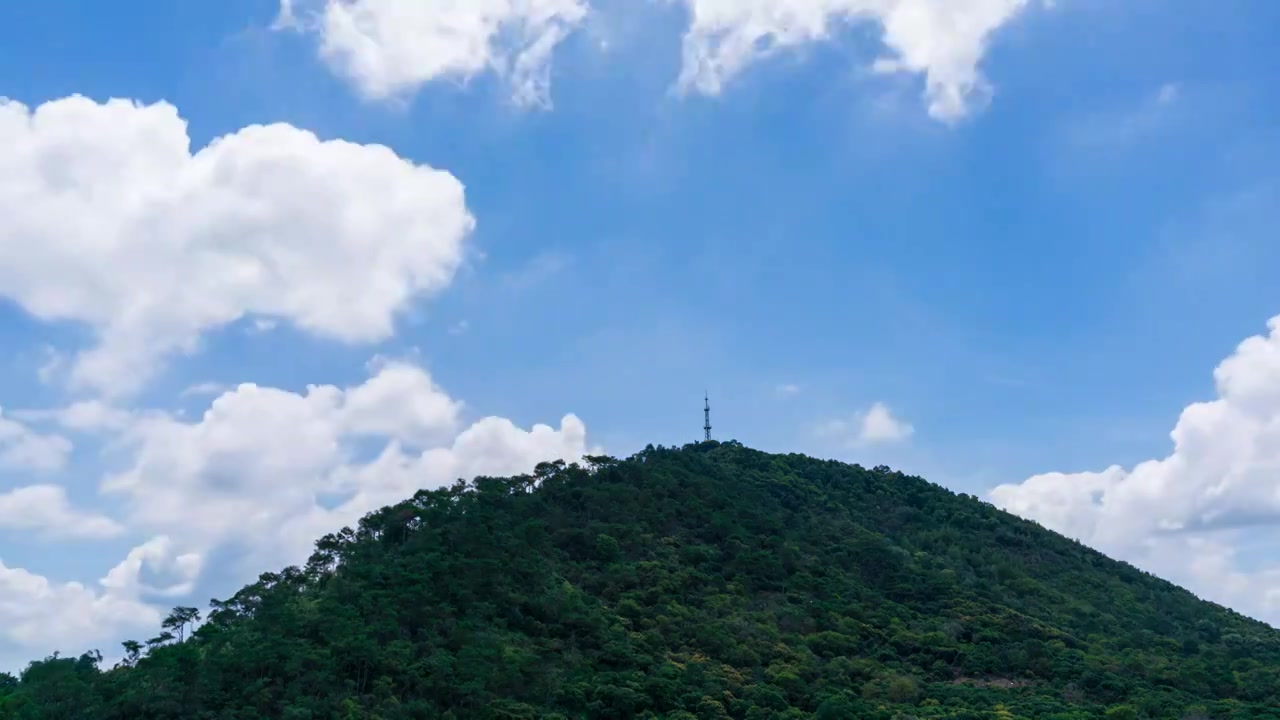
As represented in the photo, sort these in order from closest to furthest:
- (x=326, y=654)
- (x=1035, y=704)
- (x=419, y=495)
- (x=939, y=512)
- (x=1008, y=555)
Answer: (x=326, y=654)
(x=1035, y=704)
(x=419, y=495)
(x=1008, y=555)
(x=939, y=512)

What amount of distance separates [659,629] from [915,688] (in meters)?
15.4

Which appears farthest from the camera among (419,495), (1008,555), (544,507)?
(1008,555)

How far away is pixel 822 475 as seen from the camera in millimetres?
105250

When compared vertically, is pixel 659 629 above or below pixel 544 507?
below

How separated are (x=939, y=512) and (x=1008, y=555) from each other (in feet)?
30.8

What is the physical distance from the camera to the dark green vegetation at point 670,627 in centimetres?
4878

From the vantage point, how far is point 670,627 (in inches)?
2442

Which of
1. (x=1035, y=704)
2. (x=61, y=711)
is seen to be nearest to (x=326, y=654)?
(x=61, y=711)

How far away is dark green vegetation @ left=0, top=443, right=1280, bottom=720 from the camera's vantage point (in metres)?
48.8

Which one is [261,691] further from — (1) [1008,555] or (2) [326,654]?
(1) [1008,555]

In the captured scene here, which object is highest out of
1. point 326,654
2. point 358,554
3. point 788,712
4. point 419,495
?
point 419,495

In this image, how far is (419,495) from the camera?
69.7 metres

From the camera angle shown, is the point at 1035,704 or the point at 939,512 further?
the point at 939,512

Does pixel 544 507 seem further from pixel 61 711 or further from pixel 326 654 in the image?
pixel 61 711
